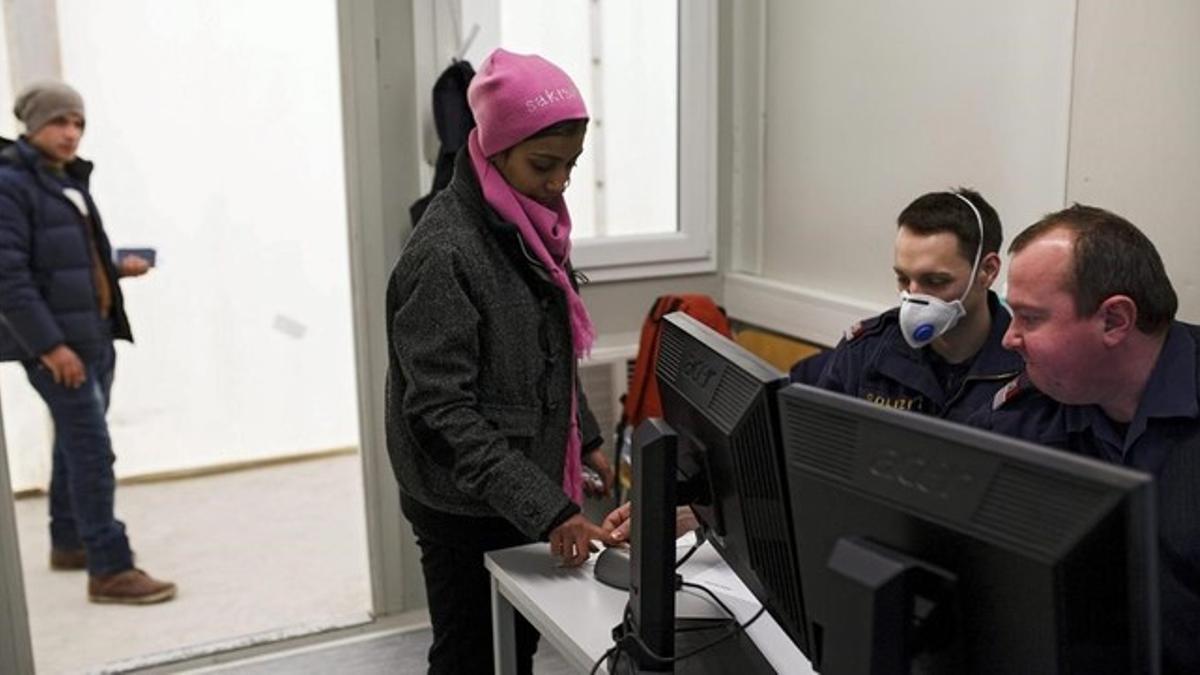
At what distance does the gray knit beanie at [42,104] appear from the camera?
310 cm

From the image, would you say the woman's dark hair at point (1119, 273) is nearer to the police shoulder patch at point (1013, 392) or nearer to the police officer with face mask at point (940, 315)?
the police shoulder patch at point (1013, 392)

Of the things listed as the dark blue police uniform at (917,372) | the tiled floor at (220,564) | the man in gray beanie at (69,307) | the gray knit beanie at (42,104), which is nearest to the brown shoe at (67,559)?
the tiled floor at (220,564)

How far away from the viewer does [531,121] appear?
5.92 ft

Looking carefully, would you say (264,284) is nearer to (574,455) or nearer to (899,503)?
(574,455)

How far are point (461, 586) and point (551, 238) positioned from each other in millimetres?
596

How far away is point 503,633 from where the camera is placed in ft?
6.13

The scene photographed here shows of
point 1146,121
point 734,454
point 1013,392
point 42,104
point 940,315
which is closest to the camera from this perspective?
point 734,454

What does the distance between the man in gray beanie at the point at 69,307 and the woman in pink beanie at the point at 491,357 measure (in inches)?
64.6

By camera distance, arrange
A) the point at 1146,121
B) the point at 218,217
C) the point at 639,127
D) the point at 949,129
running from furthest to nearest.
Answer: the point at 218,217 < the point at 639,127 < the point at 949,129 < the point at 1146,121

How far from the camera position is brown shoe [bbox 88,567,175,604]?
3.43m

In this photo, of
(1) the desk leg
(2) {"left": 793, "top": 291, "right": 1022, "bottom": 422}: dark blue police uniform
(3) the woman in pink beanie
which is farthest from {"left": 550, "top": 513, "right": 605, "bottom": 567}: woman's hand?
(2) {"left": 793, "top": 291, "right": 1022, "bottom": 422}: dark blue police uniform

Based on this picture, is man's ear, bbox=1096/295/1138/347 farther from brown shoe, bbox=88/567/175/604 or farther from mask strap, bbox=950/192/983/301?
brown shoe, bbox=88/567/175/604

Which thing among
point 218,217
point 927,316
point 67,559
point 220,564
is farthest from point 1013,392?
point 218,217

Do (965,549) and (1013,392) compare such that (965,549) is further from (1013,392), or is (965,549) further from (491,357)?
(491,357)
